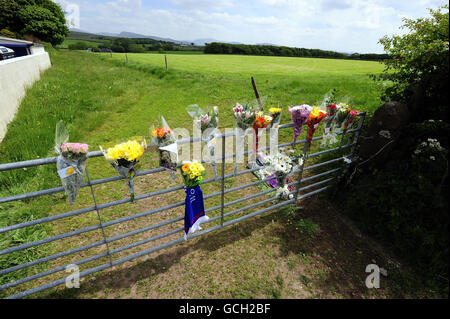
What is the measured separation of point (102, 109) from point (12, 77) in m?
3.19

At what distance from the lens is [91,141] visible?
7.49m

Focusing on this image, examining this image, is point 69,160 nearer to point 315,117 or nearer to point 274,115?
point 274,115

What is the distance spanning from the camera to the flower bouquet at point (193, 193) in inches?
107

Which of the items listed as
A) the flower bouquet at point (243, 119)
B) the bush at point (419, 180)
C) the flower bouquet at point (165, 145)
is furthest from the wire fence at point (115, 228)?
the bush at point (419, 180)

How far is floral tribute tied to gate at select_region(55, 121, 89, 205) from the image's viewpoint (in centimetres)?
221

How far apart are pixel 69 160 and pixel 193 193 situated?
1434 mm

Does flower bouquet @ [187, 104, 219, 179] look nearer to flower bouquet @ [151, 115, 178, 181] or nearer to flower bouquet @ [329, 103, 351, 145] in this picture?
flower bouquet @ [151, 115, 178, 181]

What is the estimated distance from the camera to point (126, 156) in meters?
2.37

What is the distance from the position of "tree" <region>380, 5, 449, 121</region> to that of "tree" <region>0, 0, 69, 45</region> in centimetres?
4196

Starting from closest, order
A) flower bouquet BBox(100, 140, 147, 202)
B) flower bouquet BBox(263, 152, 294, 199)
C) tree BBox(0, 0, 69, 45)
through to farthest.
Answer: flower bouquet BBox(100, 140, 147, 202)
flower bouquet BBox(263, 152, 294, 199)
tree BBox(0, 0, 69, 45)

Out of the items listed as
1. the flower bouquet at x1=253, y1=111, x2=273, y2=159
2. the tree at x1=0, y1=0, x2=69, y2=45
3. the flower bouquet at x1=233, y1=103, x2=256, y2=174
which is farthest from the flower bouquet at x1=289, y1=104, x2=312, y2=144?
the tree at x1=0, y1=0, x2=69, y2=45

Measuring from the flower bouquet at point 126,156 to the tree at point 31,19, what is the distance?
1612 inches

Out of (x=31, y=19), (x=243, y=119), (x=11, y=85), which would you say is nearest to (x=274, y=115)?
(x=243, y=119)

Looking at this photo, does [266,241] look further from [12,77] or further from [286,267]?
[12,77]
